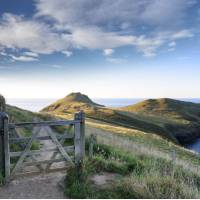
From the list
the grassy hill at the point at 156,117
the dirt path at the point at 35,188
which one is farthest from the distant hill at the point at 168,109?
the dirt path at the point at 35,188

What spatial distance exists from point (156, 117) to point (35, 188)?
79.6 metres

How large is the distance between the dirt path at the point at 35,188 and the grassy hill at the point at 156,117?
49965 mm

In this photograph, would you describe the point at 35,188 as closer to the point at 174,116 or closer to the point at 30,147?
the point at 30,147

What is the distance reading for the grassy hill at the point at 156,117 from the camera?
63.4m

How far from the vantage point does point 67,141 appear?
51.2 feet

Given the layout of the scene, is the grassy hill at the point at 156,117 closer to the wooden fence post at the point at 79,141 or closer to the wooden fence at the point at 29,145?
the wooden fence post at the point at 79,141

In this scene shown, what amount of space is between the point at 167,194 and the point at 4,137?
5.22 metres

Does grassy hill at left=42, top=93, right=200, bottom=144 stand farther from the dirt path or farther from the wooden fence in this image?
the dirt path

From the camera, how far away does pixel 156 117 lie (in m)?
83.6

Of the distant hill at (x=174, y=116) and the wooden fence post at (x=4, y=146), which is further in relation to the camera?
the distant hill at (x=174, y=116)

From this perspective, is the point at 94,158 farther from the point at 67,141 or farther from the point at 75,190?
the point at 67,141

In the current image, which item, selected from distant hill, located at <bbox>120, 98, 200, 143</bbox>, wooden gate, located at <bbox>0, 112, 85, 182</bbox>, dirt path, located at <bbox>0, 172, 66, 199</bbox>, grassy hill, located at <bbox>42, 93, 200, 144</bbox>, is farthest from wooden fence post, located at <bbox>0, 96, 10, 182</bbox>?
distant hill, located at <bbox>120, 98, 200, 143</bbox>

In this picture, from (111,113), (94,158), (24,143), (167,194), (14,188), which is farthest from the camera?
(111,113)

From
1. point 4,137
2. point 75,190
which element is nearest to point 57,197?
point 75,190
